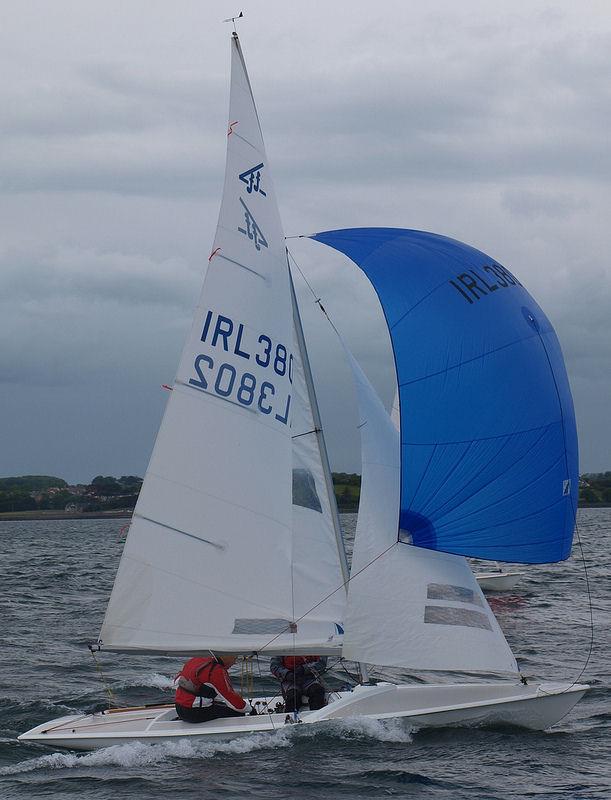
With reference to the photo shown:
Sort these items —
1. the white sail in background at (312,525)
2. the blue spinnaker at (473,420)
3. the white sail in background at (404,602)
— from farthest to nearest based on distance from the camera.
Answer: the white sail in background at (312,525), the white sail in background at (404,602), the blue spinnaker at (473,420)

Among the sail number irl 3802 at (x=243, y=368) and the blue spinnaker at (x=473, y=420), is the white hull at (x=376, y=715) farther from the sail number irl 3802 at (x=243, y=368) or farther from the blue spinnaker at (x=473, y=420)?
the sail number irl 3802 at (x=243, y=368)

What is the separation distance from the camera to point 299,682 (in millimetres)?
11180

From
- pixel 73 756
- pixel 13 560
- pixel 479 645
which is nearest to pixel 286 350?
pixel 479 645

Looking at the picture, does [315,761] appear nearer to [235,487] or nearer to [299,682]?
[299,682]

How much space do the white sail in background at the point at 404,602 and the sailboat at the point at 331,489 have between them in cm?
2

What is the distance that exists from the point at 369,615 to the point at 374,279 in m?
3.27

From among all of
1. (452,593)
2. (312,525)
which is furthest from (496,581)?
(312,525)

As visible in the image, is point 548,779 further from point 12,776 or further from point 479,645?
point 12,776

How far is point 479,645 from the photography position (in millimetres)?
10891

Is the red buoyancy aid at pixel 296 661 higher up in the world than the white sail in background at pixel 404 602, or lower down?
lower down

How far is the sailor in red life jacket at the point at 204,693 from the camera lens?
10.7m

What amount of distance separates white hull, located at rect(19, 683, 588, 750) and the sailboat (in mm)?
23

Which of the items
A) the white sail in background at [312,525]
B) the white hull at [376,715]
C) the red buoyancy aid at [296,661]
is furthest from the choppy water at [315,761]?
the white sail in background at [312,525]

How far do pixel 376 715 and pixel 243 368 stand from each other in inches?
144
